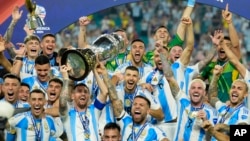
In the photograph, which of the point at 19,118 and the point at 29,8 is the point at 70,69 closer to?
the point at 19,118

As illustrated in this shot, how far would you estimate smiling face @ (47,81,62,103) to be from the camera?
428 inches

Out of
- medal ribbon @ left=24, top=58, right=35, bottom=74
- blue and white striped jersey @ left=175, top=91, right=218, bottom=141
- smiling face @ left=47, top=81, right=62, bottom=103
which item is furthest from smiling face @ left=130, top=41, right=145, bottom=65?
medal ribbon @ left=24, top=58, right=35, bottom=74

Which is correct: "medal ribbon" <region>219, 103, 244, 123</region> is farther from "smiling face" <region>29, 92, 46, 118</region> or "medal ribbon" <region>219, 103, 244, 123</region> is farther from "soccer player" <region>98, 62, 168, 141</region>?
"smiling face" <region>29, 92, 46, 118</region>

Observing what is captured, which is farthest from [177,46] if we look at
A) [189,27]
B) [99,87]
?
[99,87]

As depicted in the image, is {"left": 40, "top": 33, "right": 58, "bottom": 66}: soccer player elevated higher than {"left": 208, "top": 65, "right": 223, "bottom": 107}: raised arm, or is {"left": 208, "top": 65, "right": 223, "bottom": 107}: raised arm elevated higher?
{"left": 40, "top": 33, "right": 58, "bottom": 66}: soccer player

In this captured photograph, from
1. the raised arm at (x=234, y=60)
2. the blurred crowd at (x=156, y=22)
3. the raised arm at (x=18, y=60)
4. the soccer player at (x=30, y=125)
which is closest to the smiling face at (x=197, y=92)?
the raised arm at (x=234, y=60)

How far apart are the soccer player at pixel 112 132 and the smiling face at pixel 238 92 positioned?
1207mm

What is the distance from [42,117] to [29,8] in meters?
1.96

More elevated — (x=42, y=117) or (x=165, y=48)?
(x=165, y=48)

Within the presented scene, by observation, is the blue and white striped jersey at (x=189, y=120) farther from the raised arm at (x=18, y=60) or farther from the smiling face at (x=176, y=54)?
the raised arm at (x=18, y=60)

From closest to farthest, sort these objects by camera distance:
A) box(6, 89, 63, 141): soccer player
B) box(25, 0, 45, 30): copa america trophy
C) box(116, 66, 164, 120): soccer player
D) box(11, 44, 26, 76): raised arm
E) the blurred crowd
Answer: box(6, 89, 63, 141): soccer player, box(116, 66, 164, 120): soccer player, box(11, 44, 26, 76): raised arm, box(25, 0, 45, 30): copa america trophy, the blurred crowd

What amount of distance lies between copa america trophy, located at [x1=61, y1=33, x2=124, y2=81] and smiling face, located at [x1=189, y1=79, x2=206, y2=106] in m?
0.83

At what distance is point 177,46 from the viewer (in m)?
11.8

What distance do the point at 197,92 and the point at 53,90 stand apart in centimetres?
139
